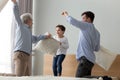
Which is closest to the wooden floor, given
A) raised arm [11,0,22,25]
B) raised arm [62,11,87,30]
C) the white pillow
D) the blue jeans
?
the blue jeans

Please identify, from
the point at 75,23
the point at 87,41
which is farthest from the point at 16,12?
the point at 87,41

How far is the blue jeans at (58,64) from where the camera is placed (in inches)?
134

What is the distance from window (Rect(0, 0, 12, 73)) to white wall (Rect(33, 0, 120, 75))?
0.45 metres

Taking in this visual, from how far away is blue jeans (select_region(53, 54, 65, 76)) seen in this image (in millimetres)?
3400

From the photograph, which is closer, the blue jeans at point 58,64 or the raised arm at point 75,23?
the raised arm at point 75,23

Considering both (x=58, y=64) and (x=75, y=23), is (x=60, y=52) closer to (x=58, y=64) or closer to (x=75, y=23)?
(x=58, y=64)

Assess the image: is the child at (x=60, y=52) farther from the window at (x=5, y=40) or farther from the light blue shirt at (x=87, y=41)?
the window at (x=5, y=40)

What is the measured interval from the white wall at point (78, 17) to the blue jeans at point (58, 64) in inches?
18.9

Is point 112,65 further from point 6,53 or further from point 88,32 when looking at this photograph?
point 6,53

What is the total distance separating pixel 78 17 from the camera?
3895mm

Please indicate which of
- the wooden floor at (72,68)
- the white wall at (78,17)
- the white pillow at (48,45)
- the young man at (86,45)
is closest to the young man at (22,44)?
the white pillow at (48,45)

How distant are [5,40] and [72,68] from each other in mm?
1083

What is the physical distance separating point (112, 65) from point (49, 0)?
1.46m

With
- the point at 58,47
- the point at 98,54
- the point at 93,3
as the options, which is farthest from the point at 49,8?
the point at 98,54
